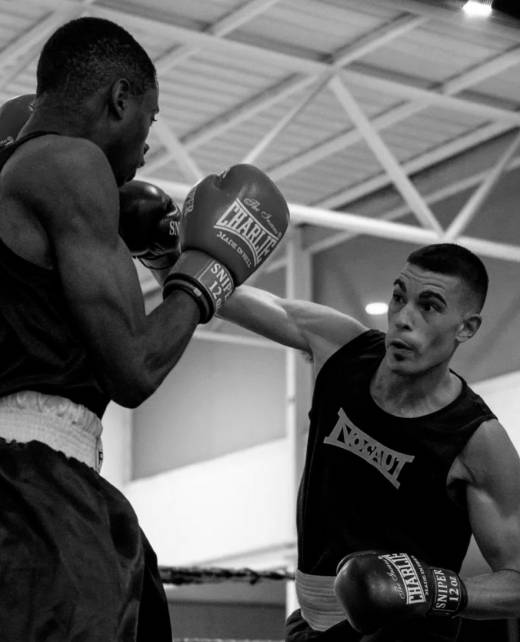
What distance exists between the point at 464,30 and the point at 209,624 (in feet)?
26.2

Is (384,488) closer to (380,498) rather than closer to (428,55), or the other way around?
(380,498)

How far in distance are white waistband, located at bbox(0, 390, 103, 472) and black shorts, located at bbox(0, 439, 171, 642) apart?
0.02 m

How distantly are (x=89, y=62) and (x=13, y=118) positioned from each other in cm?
64

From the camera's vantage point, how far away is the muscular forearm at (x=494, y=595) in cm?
277

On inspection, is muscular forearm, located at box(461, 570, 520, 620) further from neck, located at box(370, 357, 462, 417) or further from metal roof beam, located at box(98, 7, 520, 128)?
metal roof beam, located at box(98, 7, 520, 128)

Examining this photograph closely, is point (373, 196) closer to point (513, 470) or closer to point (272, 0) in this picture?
point (272, 0)

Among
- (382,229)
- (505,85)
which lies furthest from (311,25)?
(505,85)

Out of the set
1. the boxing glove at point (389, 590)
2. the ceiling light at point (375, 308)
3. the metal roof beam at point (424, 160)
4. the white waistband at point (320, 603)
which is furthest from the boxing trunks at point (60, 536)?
the ceiling light at point (375, 308)


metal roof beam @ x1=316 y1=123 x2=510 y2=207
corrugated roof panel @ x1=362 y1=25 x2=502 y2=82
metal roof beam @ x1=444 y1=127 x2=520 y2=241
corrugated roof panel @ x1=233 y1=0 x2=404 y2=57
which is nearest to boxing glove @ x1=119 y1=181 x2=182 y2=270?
corrugated roof panel @ x1=233 y1=0 x2=404 y2=57

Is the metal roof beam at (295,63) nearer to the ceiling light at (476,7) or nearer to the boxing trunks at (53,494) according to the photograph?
the ceiling light at (476,7)

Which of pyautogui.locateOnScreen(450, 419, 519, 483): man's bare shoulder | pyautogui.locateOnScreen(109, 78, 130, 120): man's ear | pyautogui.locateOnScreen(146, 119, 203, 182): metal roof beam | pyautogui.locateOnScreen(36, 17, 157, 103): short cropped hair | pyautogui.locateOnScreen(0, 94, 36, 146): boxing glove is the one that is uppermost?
pyautogui.locateOnScreen(146, 119, 203, 182): metal roof beam

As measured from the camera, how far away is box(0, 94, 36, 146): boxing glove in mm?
2492

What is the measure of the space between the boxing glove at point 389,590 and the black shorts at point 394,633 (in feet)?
0.40

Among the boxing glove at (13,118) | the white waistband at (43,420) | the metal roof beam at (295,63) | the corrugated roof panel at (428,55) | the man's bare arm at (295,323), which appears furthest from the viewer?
the corrugated roof panel at (428,55)
